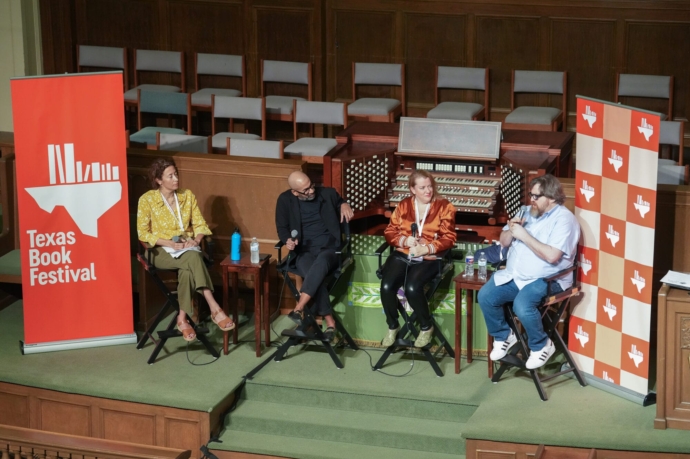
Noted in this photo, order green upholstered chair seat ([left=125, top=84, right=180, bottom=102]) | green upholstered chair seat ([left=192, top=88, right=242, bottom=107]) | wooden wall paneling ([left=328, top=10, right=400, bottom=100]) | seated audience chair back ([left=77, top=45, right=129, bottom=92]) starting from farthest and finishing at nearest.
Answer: seated audience chair back ([left=77, top=45, right=129, bottom=92]), wooden wall paneling ([left=328, top=10, right=400, bottom=100]), green upholstered chair seat ([left=125, top=84, right=180, bottom=102]), green upholstered chair seat ([left=192, top=88, right=242, bottom=107])

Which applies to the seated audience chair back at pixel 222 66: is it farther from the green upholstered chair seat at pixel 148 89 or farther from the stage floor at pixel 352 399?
the stage floor at pixel 352 399

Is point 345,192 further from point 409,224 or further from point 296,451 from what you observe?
point 296,451

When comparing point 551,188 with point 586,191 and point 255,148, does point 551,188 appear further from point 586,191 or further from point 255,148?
point 255,148

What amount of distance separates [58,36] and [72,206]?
14.2ft

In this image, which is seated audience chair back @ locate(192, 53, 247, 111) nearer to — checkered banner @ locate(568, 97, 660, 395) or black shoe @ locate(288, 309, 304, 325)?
black shoe @ locate(288, 309, 304, 325)

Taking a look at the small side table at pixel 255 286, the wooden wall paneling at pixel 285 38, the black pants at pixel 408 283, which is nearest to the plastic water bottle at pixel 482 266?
the black pants at pixel 408 283

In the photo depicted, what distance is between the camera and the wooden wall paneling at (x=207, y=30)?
11062 millimetres

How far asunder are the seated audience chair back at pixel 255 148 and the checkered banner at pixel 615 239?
2.64 m

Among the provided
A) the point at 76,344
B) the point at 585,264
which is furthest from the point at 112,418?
the point at 585,264

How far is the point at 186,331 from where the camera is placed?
7.25 metres

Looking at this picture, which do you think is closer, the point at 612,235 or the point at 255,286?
the point at 612,235

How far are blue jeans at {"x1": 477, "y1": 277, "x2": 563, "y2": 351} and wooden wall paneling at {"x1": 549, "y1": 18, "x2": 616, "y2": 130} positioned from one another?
4.05 meters

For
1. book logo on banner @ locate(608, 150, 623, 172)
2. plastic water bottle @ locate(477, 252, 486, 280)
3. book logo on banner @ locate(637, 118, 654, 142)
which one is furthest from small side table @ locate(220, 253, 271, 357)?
book logo on banner @ locate(637, 118, 654, 142)

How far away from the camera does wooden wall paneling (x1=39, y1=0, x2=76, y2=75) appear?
1109 cm
